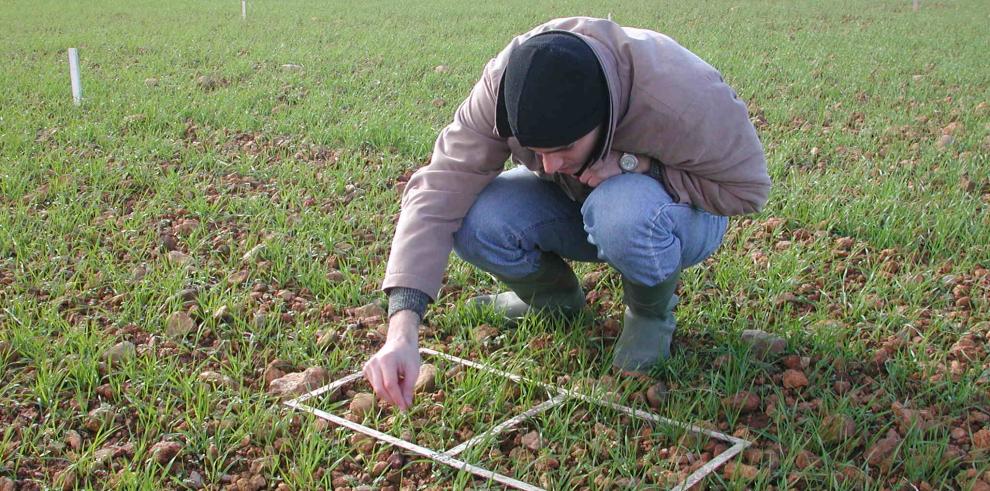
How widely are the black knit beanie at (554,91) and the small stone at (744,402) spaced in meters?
0.78

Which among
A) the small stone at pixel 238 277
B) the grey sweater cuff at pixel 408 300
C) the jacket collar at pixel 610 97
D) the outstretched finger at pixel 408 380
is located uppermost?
the jacket collar at pixel 610 97

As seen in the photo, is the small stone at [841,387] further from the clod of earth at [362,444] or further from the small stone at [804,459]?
the clod of earth at [362,444]

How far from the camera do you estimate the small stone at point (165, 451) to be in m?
2.11

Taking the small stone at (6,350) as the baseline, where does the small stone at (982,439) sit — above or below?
above

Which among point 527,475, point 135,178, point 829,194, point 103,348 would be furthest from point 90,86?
point 527,475

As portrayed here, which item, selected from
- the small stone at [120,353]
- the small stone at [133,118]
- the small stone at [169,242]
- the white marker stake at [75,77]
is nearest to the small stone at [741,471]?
the small stone at [120,353]

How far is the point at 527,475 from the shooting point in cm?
205

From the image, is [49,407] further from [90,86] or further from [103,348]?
[90,86]

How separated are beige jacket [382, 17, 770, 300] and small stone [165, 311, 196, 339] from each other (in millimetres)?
819

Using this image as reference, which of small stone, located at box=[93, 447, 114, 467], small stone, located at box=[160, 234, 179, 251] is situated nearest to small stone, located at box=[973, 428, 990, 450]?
small stone, located at box=[93, 447, 114, 467]

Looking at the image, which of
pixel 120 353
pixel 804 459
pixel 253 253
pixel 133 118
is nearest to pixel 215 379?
pixel 120 353

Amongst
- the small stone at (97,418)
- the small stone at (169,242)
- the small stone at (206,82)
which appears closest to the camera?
the small stone at (97,418)

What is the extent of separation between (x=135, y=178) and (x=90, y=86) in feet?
8.24

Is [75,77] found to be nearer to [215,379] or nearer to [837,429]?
[215,379]
